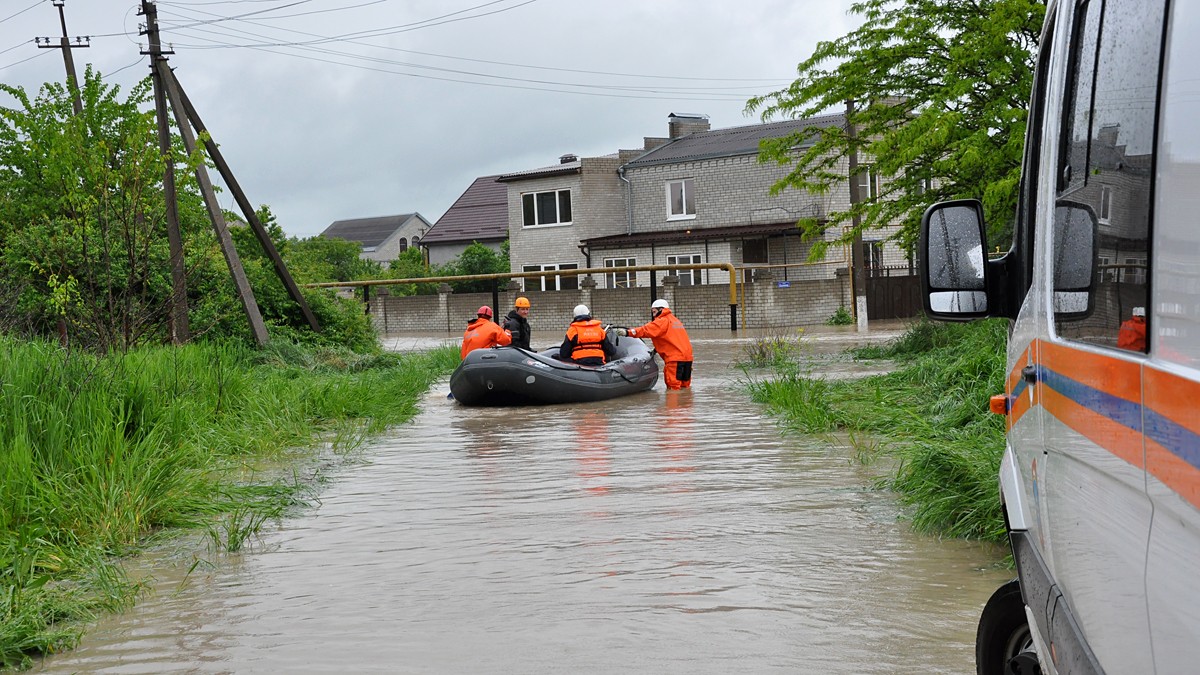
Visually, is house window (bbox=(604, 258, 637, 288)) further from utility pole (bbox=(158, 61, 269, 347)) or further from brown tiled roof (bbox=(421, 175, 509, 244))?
utility pole (bbox=(158, 61, 269, 347))

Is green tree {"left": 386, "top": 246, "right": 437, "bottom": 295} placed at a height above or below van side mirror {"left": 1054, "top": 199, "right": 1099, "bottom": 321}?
below

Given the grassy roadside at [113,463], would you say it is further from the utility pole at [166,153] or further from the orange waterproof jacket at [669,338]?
the orange waterproof jacket at [669,338]

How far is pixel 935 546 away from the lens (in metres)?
7.34

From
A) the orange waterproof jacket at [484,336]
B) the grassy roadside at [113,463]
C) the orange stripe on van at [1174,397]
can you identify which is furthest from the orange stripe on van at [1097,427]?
the orange waterproof jacket at [484,336]

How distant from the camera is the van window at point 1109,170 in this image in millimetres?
2271

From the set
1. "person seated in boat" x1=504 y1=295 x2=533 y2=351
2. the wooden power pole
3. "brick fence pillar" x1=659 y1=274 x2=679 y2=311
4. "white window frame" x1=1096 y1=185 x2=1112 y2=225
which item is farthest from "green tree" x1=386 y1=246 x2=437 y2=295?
"white window frame" x1=1096 y1=185 x2=1112 y2=225

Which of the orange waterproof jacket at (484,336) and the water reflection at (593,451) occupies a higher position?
the orange waterproof jacket at (484,336)

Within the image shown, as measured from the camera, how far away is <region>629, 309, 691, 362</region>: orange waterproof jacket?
19203 mm

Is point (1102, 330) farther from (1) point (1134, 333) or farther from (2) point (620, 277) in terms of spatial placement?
(2) point (620, 277)

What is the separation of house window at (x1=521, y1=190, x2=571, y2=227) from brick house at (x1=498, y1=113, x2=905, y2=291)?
34 millimetres

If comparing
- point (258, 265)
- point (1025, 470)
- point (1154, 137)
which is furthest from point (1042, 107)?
point (258, 265)

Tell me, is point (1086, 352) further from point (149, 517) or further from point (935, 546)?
point (149, 517)

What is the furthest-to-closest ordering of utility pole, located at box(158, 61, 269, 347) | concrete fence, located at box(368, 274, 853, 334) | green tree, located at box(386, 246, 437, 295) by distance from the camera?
green tree, located at box(386, 246, 437, 295), concrete fence, located at box(368, 274, 853, 334), utility pole, located at box(158, 61, 269, 347)

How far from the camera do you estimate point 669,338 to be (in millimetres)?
19312
